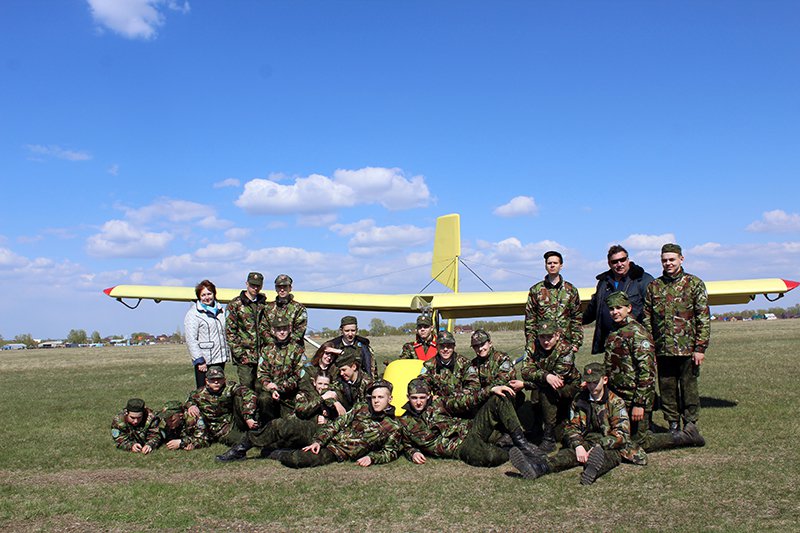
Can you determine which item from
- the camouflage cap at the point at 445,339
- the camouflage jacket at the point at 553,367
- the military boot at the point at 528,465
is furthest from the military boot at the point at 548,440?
the camouflage cap at the point at 445,339

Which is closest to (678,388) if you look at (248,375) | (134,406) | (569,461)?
(569,461)

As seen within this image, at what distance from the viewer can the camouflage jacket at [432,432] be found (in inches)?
228

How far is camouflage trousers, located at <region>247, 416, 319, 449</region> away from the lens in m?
6.11

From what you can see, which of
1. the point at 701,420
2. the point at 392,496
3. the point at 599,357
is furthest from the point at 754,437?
the point at 599,357

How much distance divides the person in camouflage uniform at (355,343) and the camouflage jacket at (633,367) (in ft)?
9.58

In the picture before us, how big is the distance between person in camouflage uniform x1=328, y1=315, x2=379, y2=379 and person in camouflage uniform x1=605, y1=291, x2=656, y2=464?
292 centimetres

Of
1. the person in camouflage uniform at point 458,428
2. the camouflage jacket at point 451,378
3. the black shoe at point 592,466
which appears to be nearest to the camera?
the black shoe at point 592,466

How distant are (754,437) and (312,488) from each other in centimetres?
467

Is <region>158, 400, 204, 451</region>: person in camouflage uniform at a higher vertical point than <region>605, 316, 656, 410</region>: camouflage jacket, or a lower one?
lower

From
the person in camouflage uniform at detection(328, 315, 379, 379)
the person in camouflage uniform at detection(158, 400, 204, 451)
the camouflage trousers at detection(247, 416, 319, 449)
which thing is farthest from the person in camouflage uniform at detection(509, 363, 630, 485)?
the person in camouflage uniform at detection(158, 400, 204, 451)

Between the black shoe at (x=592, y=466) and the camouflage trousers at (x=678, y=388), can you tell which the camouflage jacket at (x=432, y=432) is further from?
the camouflage trousers at (x=678, y=388)

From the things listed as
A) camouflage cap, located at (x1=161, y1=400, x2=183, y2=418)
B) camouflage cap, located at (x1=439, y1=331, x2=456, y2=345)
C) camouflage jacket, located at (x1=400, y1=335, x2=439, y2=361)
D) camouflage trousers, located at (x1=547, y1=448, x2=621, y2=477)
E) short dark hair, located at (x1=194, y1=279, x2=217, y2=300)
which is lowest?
camouflage trousers, located at (x1=547, y1=448, x2=621, y2=477)

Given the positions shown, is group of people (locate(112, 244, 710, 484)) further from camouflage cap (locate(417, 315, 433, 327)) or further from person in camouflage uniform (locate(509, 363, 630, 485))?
camouflage cap (locate(417, 315, 433, 327))

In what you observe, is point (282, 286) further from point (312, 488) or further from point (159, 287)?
point (159, 287)
